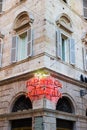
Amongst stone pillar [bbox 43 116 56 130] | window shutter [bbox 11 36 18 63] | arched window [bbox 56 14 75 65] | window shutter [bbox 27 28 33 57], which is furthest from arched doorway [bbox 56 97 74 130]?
window shutter [bbox 11 36 18 63]

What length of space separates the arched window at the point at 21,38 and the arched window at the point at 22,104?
1.91 meters

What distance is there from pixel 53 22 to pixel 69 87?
312 centimetres

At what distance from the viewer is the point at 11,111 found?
37.6 ft

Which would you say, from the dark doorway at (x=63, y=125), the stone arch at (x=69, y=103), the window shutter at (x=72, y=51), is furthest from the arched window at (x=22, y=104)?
the window shutter at (x=72, y=51)

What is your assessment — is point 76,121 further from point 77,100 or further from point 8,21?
point 8,21

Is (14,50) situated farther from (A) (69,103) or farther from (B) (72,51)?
(A) (69,103)

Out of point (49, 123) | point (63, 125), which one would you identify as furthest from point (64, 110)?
point (49, 123)

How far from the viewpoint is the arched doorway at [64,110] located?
1091 centimetres

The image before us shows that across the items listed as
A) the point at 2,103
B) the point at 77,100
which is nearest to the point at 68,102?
the point at 77,100

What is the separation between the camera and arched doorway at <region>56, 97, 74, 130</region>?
10913 mm

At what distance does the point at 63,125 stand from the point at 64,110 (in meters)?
0.67

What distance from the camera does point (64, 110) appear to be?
11.3 metres

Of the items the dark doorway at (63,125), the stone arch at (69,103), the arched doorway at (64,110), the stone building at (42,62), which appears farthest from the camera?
the stone arch at (69,103)

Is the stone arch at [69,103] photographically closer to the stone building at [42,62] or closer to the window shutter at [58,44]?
the stone building at [42,62]
